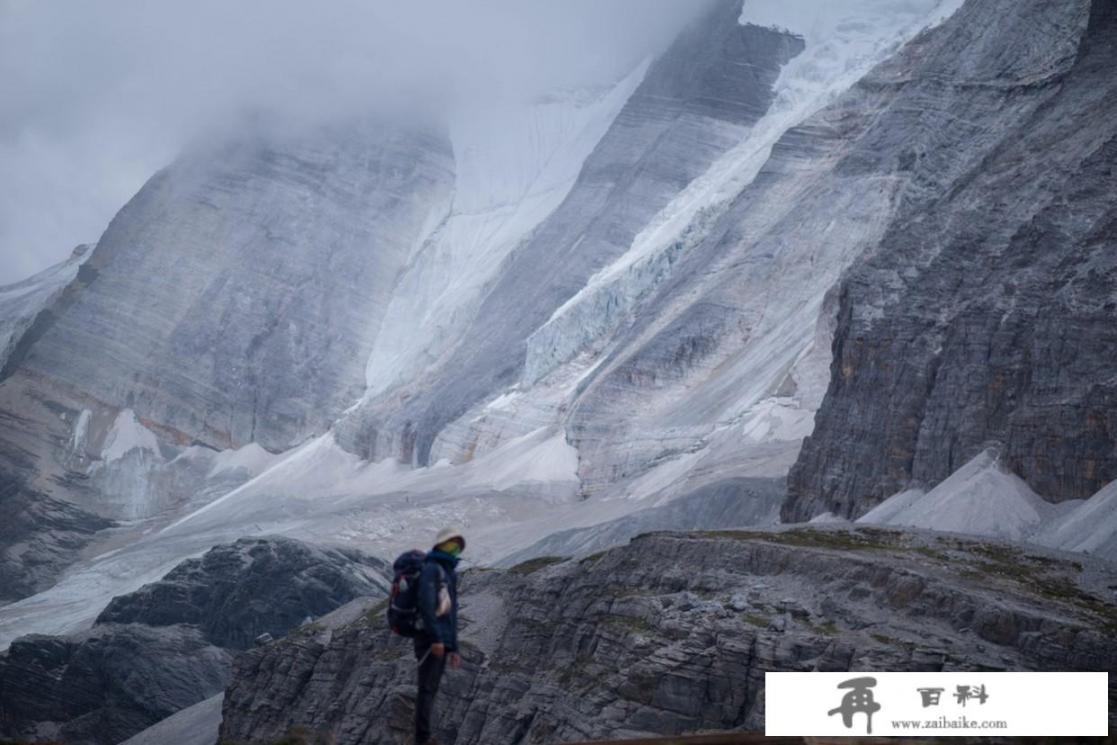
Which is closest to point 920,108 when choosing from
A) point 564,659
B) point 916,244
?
point 916,244

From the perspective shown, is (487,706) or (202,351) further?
(202,351)

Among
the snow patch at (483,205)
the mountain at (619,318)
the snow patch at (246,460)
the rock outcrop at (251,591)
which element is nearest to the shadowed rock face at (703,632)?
the mountain at (619,318)

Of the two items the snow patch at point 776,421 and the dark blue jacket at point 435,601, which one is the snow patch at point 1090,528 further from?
the snow patch at point 776,421

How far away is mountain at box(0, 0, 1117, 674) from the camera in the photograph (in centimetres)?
7038

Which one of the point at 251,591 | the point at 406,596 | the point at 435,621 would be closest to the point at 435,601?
the point at 435,621

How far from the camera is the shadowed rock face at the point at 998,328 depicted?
6384cm

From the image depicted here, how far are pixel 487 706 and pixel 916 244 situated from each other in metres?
45.2

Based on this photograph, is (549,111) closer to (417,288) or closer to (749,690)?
(417,288)

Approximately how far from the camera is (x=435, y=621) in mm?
18141

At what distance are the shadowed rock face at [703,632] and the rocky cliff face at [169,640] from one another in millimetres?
28969

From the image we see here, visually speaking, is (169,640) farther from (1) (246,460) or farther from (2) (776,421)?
(1) (246,460)

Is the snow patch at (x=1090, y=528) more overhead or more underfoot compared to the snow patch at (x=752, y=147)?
more underfoot

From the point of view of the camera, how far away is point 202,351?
16350 cm

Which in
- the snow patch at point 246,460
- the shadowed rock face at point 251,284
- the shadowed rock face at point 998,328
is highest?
the shadowed rock face at point 251,284
